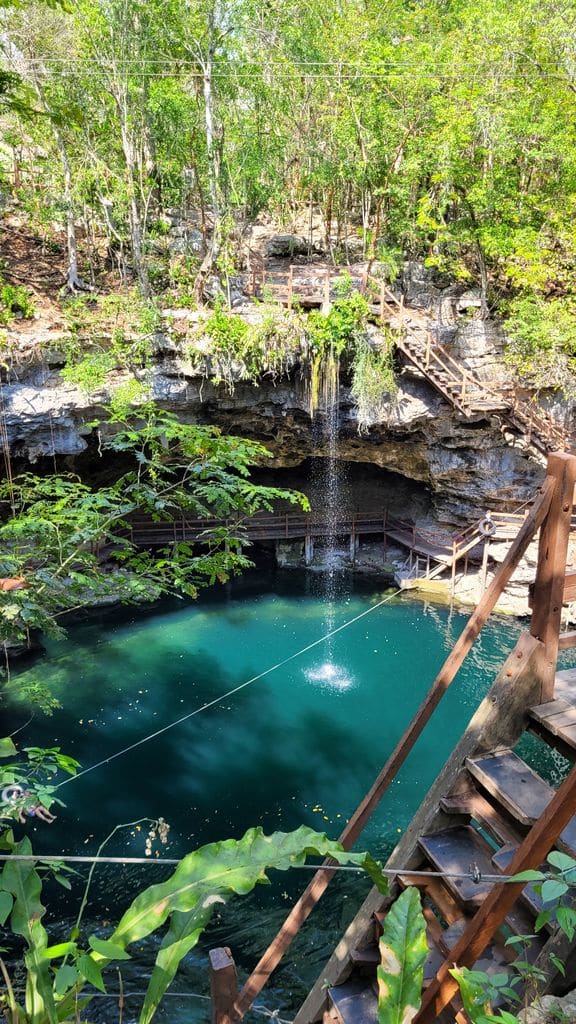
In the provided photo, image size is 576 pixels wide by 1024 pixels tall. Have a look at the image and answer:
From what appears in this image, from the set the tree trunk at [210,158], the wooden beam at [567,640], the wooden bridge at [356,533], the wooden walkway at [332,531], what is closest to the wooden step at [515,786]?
the wooden beam at [567,640]

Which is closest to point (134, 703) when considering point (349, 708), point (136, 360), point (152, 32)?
point (349, 708)

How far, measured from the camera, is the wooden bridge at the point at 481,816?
7.15ft

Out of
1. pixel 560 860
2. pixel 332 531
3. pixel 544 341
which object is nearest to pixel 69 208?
pixel 332 531

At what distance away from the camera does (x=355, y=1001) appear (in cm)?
255

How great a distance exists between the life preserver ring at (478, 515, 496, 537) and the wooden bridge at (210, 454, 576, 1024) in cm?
1063

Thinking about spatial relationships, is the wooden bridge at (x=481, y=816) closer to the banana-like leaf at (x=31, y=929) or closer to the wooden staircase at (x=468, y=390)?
the banana-like leaf at (x=31, y=929)

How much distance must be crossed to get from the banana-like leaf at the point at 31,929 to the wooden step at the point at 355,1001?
1.16 meters

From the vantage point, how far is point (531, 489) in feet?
45.4

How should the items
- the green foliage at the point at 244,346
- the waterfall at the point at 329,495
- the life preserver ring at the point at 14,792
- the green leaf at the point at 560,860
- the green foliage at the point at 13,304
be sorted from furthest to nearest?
the green foliage at the point at 244,346 → the green foliage at the point at 13,304 → the waterfall at the point at 329,495 → the life preserver ring at the point at 14,792 → the green leaf at the point at 560,860

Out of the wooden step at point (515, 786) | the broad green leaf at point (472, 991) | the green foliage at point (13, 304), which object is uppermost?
the green foliage at point (13, 304)

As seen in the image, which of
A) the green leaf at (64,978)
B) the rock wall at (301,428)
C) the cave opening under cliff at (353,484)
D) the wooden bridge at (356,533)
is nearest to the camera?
the green leaf at (64,978)

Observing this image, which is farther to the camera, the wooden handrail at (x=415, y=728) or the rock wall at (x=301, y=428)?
the rock wall at (x=301, y=428)

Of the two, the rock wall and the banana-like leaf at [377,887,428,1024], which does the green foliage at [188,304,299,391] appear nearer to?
the rock wall

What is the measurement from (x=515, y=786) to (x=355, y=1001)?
4.02 feet
